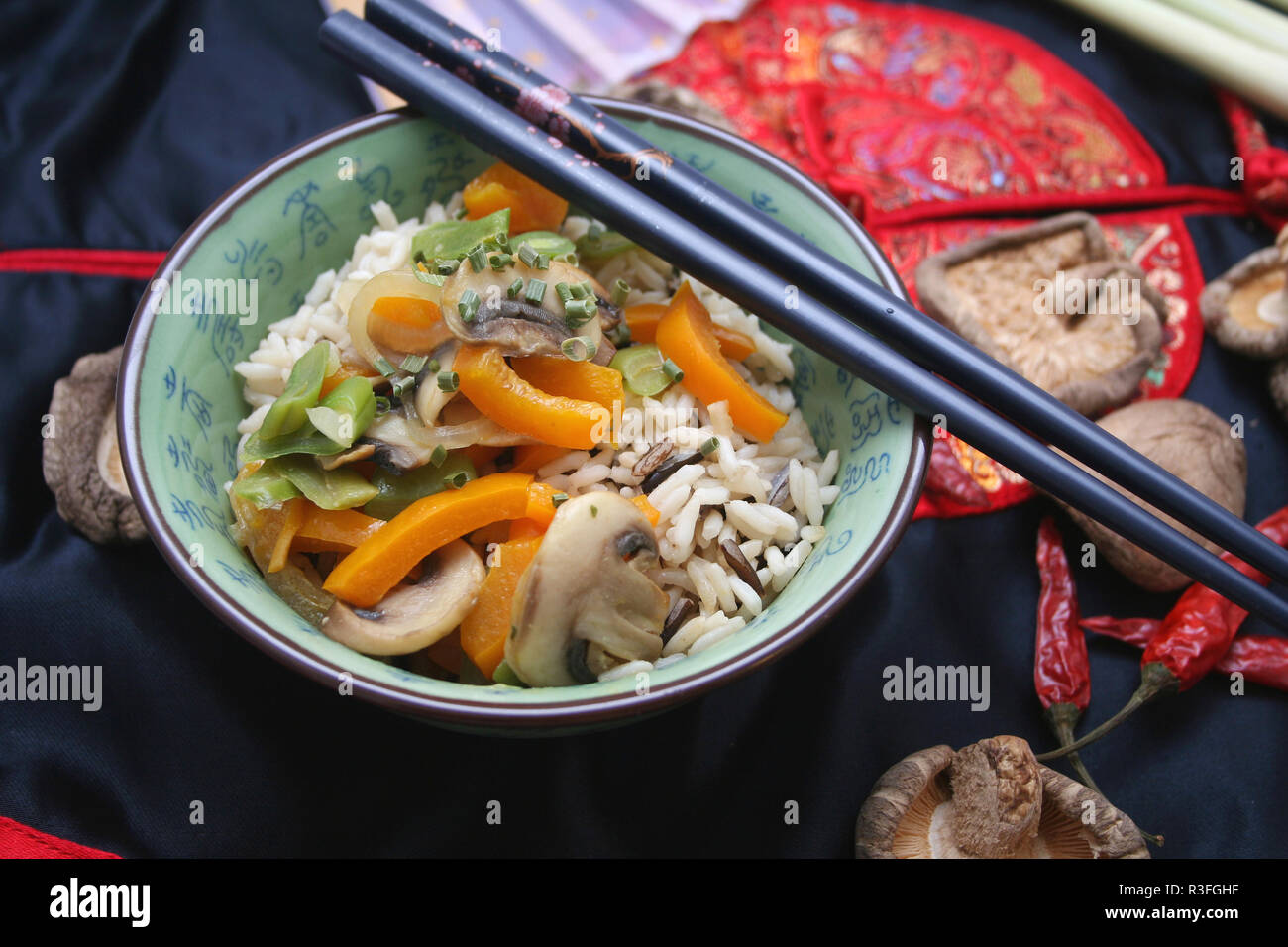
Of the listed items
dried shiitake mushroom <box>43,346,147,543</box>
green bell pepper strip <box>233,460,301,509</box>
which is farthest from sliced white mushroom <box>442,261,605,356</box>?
dried shiitake mushroom <box>43,346,147,543</box>

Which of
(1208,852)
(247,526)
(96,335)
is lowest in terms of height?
(1208,852)

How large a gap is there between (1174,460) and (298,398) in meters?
2.26

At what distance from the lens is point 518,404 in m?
1.99

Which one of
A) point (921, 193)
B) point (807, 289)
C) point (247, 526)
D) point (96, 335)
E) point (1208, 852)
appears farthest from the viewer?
point (921, 193)

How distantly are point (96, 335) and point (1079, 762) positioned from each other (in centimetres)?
289

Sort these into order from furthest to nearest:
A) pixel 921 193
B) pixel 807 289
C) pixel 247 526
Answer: pixel 921 193
pixel 807 289
pixel 247 526

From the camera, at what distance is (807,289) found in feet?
7.21

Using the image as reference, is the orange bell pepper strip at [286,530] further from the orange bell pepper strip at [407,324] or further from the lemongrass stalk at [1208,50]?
the lemongrass stalk at [1208,50]

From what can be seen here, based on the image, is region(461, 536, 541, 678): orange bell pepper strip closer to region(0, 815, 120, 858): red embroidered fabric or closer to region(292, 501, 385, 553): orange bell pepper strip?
region(292, 501, 385, 553): orange bell pepper strip

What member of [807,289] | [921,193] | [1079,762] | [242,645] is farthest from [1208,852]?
[242,645]

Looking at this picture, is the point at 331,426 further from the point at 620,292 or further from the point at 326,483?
the point at 620,292

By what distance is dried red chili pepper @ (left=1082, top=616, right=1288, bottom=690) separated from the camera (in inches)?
101

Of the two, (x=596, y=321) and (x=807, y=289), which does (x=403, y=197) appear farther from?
(x=807, y=289)

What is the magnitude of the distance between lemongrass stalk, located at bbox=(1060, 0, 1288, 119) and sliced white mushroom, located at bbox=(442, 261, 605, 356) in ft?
9.28
